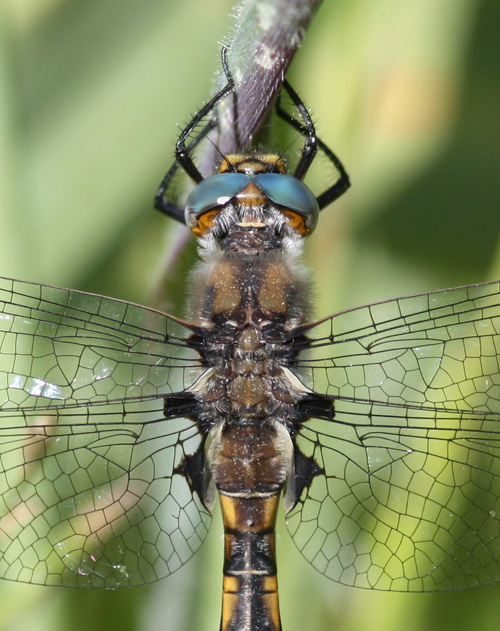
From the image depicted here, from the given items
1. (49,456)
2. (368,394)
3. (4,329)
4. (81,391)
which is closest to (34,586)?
(49,456)

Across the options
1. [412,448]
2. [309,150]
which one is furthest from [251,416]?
[309,150]

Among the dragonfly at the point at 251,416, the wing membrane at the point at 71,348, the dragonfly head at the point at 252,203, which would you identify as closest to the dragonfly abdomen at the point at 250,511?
the dragonfly at the point at 251,416

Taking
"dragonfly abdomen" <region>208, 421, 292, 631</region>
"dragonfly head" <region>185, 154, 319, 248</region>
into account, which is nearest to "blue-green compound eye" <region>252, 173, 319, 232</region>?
"dragonfly head" <region>185, 154, 319, 248</region>

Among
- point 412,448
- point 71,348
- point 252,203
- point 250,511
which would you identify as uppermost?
point 252,203

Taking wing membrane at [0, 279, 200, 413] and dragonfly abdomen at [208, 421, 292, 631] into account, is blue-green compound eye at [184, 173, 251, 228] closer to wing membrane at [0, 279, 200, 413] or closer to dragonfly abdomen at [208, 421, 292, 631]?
wing membrane at [0, 279, 200, 413]

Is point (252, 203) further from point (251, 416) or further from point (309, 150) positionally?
point (251, 416)

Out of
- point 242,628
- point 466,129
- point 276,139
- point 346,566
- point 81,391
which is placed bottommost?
point 242,628

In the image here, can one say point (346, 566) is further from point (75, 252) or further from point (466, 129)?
point (466, 129)
